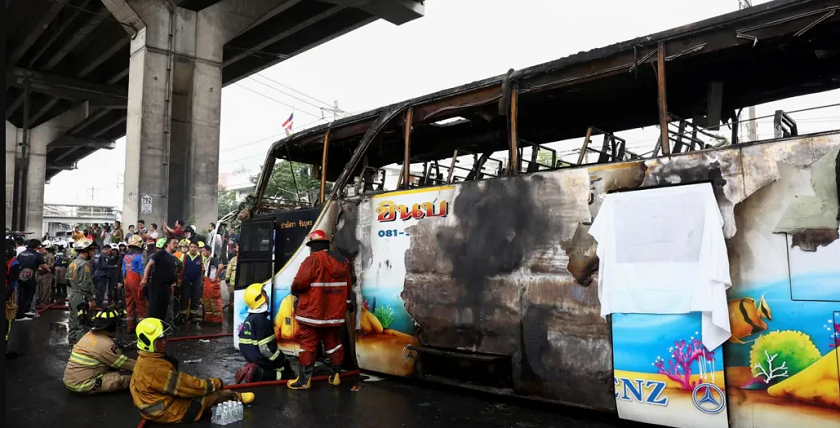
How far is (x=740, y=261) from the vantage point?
152 inches

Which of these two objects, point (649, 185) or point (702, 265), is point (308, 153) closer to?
point (649, 185)

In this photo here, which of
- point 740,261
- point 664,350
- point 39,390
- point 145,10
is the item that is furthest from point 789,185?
point 145,10

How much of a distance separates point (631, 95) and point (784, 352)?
9.80ft

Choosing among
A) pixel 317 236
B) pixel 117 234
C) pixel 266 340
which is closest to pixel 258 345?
pixel 266 340

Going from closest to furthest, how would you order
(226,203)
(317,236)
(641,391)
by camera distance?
(641,391), (317,236), (226,203)

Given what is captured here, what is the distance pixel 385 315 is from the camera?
6020mm

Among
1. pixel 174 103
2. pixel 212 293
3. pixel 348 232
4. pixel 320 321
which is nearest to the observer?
pixel 320 321

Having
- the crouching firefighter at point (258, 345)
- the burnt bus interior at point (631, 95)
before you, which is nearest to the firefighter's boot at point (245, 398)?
the crouching firefighter at point (258, 345)

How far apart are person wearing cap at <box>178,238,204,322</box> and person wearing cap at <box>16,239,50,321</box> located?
2.49 metres

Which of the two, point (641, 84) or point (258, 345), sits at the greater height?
point (641, 84)

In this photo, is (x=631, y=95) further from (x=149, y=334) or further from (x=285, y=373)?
(x=149, y=334)

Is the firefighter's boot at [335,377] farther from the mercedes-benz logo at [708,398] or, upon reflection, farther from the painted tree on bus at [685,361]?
the mercedes-benz logo at [708,398]

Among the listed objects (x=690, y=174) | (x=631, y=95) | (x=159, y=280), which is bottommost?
(x=159, y=280)

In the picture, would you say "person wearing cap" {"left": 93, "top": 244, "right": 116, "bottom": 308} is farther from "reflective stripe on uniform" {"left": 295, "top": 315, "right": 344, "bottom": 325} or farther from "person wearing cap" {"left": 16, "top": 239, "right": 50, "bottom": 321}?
"reflective stripe on uniform" {"left": 295, "top": 315, "right": 344, "bottom": 325}
